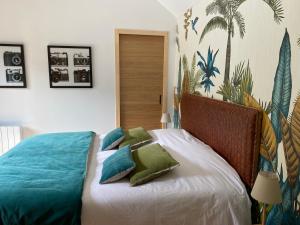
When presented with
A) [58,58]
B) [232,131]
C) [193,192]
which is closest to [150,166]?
[193,192]

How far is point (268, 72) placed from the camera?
1.46 meters

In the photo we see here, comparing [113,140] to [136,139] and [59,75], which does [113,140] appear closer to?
[136,139]

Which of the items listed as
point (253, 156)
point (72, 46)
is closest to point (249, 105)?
point (253, 156)

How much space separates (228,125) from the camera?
5.98ft

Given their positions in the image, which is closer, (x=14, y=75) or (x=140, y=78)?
(x=14, y=75)

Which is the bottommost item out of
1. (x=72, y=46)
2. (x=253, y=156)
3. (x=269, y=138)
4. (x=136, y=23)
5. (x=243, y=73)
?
(x=253, y=156)

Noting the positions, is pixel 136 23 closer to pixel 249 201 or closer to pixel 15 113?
pixel 15 113

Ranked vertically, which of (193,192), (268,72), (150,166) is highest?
(268,72)

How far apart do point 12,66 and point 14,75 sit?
0.43ft

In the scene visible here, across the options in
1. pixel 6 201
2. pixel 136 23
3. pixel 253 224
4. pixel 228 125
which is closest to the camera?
pixel 6 201

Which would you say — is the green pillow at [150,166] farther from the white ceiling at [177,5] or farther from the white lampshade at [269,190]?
the white ceiling at [177,5]

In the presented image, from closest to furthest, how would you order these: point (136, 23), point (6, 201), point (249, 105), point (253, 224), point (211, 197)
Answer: point (6, 201) < point (211, 197) < point (253, 224) < point (249, 105) < point (136, 23)

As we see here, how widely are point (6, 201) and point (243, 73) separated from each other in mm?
1804

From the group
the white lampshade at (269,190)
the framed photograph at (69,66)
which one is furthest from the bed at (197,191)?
the framed photograph at (69,66)
